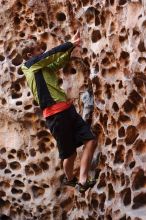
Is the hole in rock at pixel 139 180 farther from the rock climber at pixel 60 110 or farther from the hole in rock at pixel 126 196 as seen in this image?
the rock climber at pixel 60 110

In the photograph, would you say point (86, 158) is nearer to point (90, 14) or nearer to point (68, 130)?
point (68, 130)

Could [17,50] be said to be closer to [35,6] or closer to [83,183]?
[35,6]

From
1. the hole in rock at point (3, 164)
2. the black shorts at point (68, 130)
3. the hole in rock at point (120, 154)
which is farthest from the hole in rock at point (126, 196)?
the hole in rock at point (3, 164)

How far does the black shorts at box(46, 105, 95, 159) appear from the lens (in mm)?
4266

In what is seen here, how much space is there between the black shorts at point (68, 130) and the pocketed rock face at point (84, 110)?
338mm

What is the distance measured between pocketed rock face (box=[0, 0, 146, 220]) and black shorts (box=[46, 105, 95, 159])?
0.34 metres

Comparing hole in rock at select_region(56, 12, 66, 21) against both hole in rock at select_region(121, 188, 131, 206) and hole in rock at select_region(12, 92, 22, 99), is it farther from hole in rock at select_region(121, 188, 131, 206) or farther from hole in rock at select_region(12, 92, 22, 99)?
hole in rock at select_region(121, 188, 131, 206)

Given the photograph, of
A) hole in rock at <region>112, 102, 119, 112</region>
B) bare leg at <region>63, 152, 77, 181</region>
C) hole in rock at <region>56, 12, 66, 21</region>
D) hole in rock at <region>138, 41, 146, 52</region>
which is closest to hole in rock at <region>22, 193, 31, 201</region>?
bare leg at <region>63, 152, 77, 181</region>

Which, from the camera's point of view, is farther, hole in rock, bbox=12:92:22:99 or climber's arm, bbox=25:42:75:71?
hole in rock, bbox=12:92:22:99

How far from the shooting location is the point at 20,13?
18.2 ft

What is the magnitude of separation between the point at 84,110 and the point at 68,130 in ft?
3.08

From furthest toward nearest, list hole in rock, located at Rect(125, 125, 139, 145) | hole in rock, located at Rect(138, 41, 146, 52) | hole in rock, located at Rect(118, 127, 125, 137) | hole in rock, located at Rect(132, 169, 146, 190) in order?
hole in rock, located at Rect(118, 127, 125, 137)
hole in rock, located at Rect(125, 125, 139, 145)
hole in rock, located at Rect(132, 169, 146, 190)
hole in rock, located at Rect(138, 41, 146, 52)

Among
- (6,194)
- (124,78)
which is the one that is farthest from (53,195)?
(124,78)

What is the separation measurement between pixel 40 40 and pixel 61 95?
1.25m
